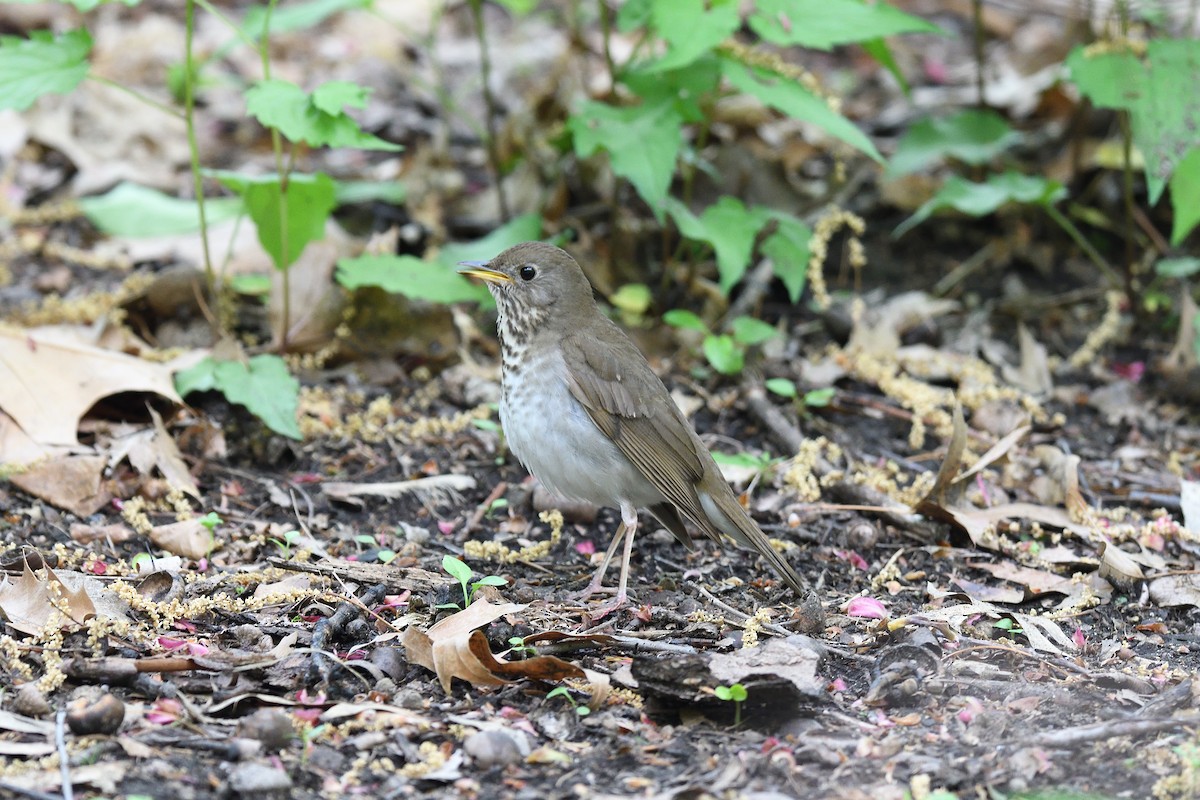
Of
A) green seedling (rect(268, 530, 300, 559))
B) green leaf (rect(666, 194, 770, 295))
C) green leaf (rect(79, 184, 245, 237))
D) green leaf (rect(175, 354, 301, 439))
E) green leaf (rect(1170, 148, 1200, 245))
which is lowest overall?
green seedling (rect(268, 530, 300, 559))

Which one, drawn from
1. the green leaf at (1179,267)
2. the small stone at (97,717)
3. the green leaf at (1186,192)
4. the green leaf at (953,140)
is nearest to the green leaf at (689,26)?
the green leaf at (953,140)

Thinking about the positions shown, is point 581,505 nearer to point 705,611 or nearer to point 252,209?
point 705,611

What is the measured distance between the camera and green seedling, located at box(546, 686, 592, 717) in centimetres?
345

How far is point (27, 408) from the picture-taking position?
4.74 meters

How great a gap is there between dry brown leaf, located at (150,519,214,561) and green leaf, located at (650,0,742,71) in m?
2.44

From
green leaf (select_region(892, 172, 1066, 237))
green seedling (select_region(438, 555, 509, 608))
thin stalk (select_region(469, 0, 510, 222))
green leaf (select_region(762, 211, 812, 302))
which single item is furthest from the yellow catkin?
green seedling (select_region(438, 555, 509, 608))

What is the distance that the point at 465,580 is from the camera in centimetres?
400

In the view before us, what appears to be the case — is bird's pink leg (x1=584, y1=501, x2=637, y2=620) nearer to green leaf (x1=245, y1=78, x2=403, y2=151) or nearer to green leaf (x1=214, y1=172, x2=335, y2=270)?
green leaf (x1=245, y1=78, x2=403, y2=151)

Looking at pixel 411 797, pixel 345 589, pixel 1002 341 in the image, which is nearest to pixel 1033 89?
pixel 1002 341

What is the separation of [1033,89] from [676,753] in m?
5.75

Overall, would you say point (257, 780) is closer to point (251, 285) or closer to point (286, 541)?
point (286, 541)

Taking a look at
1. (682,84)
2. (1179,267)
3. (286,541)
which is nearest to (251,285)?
(286,541)

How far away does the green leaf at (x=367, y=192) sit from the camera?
22.5 ft

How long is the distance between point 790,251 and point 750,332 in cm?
41
